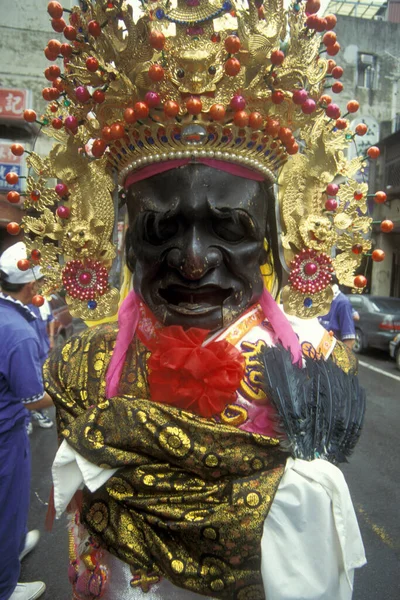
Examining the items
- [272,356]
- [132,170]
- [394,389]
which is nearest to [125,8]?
[132,170]

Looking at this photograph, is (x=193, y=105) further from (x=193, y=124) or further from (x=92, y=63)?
(x=92, y=63)

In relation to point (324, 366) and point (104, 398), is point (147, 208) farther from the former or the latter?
point (324, 366)

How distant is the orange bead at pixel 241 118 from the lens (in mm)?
1442

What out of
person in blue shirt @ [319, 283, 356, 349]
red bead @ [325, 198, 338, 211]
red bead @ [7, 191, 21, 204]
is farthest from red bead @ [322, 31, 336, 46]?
person in blue shirt @ [319, 283, 356, 349]

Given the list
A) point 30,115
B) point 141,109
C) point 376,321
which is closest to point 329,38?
point 141,109

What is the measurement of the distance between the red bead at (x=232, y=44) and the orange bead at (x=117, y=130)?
0.41 metres

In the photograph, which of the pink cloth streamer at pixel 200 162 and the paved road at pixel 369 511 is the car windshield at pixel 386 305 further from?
the pink cloth streamer at pixel 200 162

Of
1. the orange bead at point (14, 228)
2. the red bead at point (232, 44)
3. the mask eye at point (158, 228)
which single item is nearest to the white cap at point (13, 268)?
the orange bead at point (14, 228)

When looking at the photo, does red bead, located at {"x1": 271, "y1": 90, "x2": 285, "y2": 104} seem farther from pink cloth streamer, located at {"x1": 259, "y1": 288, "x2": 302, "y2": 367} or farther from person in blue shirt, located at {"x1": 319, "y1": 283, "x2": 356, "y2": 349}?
person in blue shirt, located at {"x1": 319, "y1": 283, "x2": 356, "y2": 349}

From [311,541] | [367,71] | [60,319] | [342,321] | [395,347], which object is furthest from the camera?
[367,71]

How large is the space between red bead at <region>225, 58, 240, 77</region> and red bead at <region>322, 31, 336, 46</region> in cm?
43

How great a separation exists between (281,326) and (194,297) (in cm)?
34

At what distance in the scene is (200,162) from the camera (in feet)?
4.98

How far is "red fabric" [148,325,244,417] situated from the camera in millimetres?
1435
